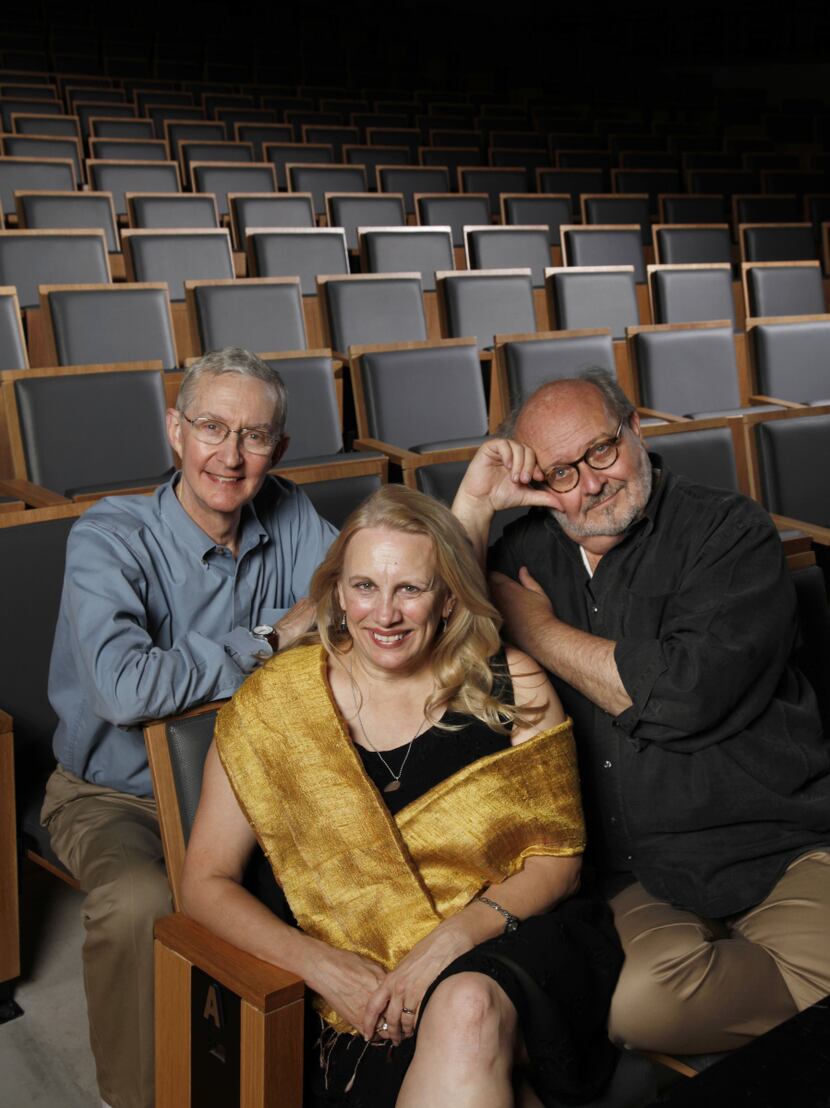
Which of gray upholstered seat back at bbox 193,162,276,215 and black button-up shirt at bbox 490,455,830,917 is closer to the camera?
black button-up shirt at bbox 490,455,830,917

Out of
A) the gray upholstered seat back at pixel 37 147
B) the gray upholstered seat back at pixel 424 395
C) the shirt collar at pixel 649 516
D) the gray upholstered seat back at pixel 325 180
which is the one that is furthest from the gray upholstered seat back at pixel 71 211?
the shirt collar at pixel 649 516

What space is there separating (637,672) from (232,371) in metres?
0.23

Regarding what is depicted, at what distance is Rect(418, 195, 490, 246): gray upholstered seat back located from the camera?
1.61 m

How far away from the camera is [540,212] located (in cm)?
170

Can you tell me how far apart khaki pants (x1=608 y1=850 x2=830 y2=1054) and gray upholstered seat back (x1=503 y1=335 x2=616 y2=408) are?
23.3 inches

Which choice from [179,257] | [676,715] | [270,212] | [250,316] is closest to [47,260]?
[179,257]

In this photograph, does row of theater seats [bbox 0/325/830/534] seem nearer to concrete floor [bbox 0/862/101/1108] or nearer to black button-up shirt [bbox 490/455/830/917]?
black button-up shirt [bbox 490/455/830/917]

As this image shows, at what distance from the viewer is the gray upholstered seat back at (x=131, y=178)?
156cm

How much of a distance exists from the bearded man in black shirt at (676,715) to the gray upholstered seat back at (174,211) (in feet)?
3.35

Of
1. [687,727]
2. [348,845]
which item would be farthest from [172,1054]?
[687,727]

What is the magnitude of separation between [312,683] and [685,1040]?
0.59ft

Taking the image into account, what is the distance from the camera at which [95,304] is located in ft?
3.32

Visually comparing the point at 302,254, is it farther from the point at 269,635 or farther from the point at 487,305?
the point at 269,635

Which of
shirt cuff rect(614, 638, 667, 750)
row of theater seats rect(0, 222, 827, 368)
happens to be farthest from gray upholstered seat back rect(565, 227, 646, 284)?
shirt cuff rect(614, 638, 667, 750)
